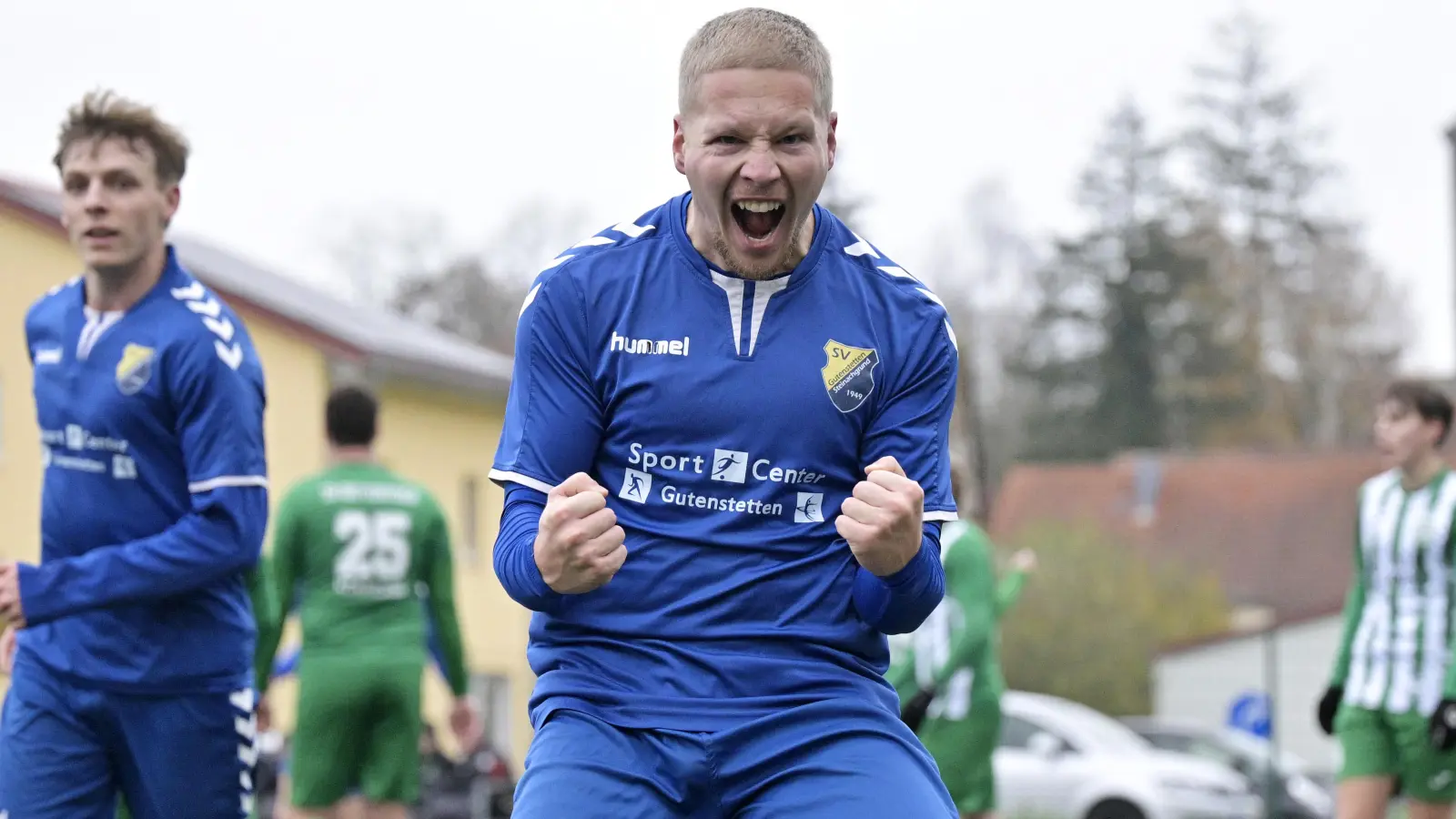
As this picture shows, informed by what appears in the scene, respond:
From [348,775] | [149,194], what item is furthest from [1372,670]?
[149,194]

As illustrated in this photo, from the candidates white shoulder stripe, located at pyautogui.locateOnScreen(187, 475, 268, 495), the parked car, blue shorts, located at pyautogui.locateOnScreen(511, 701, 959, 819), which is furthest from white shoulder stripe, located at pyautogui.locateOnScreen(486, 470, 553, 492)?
the parked car

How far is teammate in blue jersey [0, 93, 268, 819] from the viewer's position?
5992 millimetres

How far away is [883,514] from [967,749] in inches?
315

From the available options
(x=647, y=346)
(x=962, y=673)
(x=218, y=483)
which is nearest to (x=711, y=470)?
(x=647, y=346)

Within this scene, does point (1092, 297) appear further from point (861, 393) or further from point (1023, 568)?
point (861, 393)

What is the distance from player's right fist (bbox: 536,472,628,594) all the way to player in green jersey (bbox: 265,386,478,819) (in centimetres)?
697

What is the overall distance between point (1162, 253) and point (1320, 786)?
35.8m

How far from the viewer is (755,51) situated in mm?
4352

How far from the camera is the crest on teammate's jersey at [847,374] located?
14.7ft

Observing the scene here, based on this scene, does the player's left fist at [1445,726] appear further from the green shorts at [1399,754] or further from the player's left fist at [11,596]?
the player's left fist at [11,596]

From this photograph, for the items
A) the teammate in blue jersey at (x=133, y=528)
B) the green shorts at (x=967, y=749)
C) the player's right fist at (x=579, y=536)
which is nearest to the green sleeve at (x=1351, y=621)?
the green shorts at (x=967, y=749)

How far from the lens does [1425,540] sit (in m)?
9.70

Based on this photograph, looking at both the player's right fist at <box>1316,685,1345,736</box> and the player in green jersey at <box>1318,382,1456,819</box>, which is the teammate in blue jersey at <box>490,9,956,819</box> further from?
the player's right fist at <box>1316,685,1345,736</box>

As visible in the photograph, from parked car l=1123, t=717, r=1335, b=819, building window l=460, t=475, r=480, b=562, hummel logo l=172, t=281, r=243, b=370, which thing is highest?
hummel logo l=172, t=281, r=243, b=370
